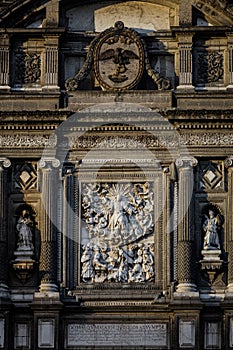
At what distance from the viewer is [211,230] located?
28906 millimetres

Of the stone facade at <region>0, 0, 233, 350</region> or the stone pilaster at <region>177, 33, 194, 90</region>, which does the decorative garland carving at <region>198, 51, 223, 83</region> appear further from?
the stone pilaster at <region>177, 33, 194, 90</region>

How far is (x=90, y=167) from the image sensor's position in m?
29.4

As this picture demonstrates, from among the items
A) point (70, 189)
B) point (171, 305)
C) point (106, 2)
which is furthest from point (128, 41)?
point (171, 305)

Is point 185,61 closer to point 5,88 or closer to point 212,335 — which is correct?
point 5,88

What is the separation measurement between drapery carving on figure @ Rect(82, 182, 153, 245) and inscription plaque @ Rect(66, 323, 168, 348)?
1.54 m

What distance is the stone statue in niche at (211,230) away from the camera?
28.9m

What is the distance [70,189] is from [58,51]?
2.57m

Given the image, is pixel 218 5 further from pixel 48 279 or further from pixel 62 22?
pixel 48 279

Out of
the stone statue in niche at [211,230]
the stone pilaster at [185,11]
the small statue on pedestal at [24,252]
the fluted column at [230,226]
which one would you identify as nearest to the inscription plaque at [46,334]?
the small statue on pedestal at [24,252]

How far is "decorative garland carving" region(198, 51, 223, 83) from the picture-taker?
2970 centimetres

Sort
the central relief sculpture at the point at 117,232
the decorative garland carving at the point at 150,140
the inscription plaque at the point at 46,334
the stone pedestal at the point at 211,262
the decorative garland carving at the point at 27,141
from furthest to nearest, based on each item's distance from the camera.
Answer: the decorative garland carving at the point at 27,141, the decorative garland carving at the point at 150,140, the central relief sculpture at the point at 117,232, the stone pedestal at the point at 211,262, the inscription plaque at the point at 46,334

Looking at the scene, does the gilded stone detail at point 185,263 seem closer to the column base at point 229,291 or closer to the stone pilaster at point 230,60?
the column base at point 229,291

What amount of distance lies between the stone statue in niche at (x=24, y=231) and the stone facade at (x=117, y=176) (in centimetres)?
2

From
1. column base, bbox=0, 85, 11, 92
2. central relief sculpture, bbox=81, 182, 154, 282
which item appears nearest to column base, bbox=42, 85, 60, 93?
column base, bbox=0, 85, 11, 92
